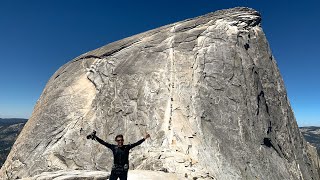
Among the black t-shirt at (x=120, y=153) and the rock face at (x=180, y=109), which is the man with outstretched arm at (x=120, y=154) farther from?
the rock face at (x=180, y=109)

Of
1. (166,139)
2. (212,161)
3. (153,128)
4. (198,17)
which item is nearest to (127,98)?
(153,128)

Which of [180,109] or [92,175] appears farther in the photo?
[180,109]

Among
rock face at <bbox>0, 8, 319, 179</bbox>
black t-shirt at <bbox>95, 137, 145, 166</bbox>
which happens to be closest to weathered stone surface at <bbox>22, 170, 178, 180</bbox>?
rock face at <bbox>0, 8, 319, 179</bbox>

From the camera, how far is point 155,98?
3164 cm

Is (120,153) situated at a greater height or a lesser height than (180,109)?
lesser

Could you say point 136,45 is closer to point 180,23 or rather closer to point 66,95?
point 180,23

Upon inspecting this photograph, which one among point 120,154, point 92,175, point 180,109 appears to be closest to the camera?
point 120,154

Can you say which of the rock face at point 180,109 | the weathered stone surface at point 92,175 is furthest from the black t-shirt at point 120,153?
the rock face at point 180,109

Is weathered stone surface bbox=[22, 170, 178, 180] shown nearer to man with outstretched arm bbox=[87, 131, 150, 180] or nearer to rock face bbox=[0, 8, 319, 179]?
rock face bbox=[0, 8, 319, 179]

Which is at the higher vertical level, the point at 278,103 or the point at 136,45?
the point at 136,45

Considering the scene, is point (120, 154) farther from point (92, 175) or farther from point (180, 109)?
point (180, 109)

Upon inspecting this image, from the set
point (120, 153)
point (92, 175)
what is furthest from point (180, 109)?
point (120, 153)

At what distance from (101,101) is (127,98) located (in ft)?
9.82

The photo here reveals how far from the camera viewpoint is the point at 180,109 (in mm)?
30031
